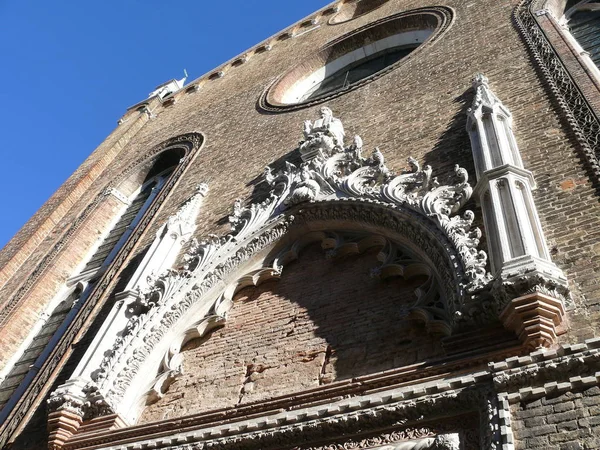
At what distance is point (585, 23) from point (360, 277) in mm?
5719

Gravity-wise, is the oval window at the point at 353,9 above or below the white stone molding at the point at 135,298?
above

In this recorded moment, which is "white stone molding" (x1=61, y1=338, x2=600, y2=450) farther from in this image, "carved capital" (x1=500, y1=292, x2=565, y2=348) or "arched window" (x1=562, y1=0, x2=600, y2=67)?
"arched window" (x1=562, y1=0, x2=600, y2=67)

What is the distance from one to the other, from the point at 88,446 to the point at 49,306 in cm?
438

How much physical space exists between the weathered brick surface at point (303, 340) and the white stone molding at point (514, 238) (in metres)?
0.81

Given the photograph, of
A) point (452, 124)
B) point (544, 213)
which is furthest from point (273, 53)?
point (544, 213)

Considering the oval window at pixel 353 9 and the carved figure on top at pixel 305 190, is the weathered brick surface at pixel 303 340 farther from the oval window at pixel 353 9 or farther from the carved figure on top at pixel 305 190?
the oval window at pixel 353 9

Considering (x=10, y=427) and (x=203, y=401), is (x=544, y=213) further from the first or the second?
(x=10, y=427)

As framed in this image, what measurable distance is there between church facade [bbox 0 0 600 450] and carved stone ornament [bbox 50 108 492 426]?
21mm

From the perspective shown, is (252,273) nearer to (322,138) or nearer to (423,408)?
(322,138)

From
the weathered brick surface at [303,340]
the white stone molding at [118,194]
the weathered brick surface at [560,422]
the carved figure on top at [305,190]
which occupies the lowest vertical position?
the weathered brick surface at [560,422]

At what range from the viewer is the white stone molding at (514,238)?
12.5ft

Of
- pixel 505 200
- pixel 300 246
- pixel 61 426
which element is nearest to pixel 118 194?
pixel 300 246

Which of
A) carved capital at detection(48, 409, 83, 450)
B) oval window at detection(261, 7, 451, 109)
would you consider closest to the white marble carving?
carved capital at detection(48, 409, 83, 450)

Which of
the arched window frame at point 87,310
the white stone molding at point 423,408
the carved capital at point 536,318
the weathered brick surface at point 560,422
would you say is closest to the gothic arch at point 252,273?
the carved capital at point 536,318
